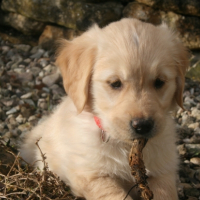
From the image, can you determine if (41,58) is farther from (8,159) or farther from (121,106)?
(121,106)

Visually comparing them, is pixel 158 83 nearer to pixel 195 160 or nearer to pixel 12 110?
pixel 195 160

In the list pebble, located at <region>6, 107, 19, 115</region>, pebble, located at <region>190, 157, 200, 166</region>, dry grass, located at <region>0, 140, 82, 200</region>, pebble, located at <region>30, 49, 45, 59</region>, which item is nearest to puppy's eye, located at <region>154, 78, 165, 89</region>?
dry grass, located at <region>0, 140, 82, 200</region>

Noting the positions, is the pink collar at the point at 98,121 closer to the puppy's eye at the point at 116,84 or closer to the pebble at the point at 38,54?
the puppy's eye at the point at 116,84

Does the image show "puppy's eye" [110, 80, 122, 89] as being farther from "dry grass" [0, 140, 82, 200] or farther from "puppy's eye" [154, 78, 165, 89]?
"dry grass" [0, 140, 82, 200]

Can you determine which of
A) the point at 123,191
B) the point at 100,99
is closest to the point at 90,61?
the point at 100,99

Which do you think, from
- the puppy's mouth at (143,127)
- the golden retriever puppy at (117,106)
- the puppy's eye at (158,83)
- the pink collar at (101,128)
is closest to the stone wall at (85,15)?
the golden retriever puppy at (117,106)

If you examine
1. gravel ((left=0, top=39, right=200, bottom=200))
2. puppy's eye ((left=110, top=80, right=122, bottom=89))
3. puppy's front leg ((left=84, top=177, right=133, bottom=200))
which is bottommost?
gravel ((left=0, top=39, right=200, bottom=200))
